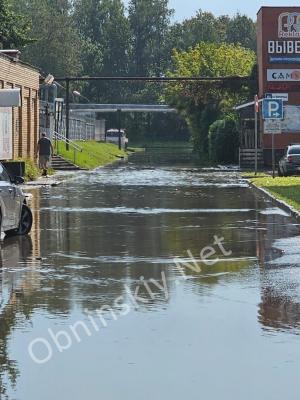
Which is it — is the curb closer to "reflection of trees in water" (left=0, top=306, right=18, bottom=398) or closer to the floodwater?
the floodwater

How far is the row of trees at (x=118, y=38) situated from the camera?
12669 centimetres

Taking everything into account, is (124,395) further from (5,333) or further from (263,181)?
(263,181)

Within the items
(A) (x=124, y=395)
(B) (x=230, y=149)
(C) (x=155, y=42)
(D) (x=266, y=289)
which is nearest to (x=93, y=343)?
(A) (x=124, y=395)

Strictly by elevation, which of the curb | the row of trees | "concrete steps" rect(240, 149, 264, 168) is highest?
the row of trees

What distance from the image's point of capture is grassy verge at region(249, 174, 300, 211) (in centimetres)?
2626

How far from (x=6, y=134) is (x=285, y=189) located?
14.2 meters

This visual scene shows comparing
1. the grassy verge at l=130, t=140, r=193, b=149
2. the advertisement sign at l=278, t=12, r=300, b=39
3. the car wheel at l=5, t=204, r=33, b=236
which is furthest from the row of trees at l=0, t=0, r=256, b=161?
the car wheel at l=5, t=204, r=33, b=236

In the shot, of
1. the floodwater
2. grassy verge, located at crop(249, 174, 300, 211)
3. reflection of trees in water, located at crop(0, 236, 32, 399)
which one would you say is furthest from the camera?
grassy verge, located at crop(249, 174, 300, 211)

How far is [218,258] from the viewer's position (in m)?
15.3

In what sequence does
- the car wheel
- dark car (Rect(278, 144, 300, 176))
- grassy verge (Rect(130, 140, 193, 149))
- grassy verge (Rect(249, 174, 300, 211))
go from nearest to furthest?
the car wheel, grassy verge (Rect(249, 174, 300, 211)), dark car (Rect(278, 144, 300, 176)), grassy verge (Rect(130, 140, 193, 149))

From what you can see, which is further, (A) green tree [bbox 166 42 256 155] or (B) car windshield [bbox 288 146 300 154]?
(A) green tree [bbox 166 42 256 155]

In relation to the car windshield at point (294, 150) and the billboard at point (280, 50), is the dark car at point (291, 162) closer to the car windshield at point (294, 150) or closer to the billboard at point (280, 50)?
the car windshield at point (294, 150)

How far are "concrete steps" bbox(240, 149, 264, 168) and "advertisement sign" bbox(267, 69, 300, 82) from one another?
4493 millimetres

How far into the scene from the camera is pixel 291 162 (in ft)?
139
